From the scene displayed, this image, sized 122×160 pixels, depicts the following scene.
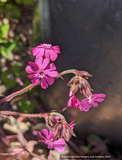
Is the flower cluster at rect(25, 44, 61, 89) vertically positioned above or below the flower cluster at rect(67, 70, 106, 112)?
above

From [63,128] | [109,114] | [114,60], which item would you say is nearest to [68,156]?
[109,114]

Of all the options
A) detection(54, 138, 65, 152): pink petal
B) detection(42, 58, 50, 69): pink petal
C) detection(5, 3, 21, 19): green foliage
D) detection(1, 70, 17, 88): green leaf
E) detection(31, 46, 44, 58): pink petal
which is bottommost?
detection(54, 138, 65, 152): pink petal

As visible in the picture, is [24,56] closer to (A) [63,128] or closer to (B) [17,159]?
(B) [17,159]

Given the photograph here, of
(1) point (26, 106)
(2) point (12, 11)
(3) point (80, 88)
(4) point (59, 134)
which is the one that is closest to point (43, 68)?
(3) point (80, 88)

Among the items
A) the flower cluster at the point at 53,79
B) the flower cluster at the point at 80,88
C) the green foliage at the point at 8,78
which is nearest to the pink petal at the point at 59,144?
the flower cluster at the point at 53,79

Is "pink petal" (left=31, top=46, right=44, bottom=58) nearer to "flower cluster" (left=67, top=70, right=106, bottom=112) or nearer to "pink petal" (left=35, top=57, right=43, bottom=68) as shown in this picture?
"pink petal" (left=35, top=57, right=43, bottom=68)

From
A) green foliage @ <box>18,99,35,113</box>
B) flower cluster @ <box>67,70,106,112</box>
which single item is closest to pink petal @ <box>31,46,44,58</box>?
flower cluster @ <box>67,70,106,112</box>

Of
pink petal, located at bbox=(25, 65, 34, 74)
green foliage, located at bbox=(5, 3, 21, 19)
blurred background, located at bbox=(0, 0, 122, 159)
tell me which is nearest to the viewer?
pink petal, located at bbox=(25, 65, 34, 74)
